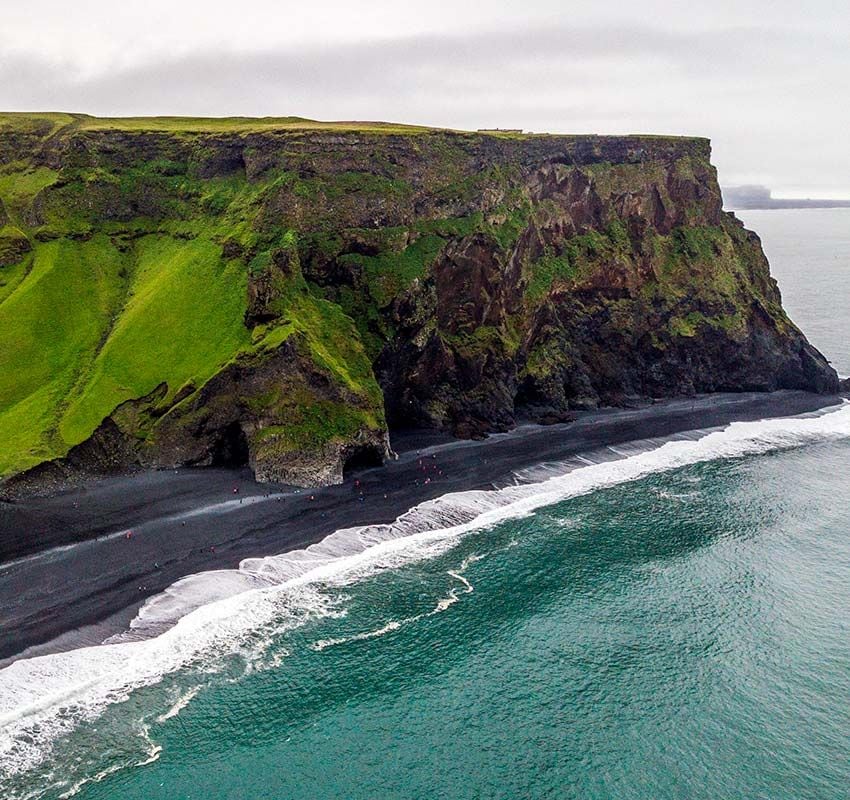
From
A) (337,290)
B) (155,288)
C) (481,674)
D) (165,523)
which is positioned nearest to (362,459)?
(337,290)

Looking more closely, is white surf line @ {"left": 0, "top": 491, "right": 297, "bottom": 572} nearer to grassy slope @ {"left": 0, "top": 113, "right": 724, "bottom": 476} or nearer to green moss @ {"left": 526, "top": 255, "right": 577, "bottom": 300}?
grassy slope @ {"left": 0, "top": 113, "right": 724, "bottom": 476}

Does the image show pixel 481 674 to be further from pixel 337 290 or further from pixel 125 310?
pixel 125 310

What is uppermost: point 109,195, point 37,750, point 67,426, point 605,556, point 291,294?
point 109,195

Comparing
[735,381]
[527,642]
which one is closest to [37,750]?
[527,642]

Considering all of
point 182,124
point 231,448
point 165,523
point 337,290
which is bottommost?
point 165,523

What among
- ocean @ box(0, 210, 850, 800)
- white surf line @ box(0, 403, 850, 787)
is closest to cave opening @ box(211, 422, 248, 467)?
white surf line @ box(0, 403, 850, 787)

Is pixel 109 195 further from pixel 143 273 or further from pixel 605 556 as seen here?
pixel 605 556

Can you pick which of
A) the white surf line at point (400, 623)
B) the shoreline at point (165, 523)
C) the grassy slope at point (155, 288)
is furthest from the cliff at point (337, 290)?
the white surf line at point (400, 623)
